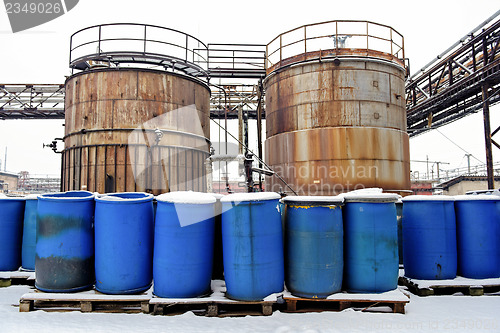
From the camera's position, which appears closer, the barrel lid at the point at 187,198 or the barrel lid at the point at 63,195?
the barrel lid at the point at 187,198

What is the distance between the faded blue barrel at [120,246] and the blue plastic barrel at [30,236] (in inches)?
81.1

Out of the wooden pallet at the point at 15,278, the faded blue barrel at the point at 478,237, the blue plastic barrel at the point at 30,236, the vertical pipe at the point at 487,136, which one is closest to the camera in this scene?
the faded blue barrel at the point at 478,237

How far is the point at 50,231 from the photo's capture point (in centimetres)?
505

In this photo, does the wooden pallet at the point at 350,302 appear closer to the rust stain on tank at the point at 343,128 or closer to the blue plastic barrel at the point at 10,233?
the blue plastic barrel at the point at 10,233

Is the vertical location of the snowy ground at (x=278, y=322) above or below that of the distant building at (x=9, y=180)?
below

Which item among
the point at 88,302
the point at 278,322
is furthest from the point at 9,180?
the point at 278,322

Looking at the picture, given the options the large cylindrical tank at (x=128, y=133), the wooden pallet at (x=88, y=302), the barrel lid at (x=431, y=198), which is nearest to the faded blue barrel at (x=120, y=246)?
the wooden pallet at (x=88, y=302)

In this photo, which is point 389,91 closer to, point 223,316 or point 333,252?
point 333,252

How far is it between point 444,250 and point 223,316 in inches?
152

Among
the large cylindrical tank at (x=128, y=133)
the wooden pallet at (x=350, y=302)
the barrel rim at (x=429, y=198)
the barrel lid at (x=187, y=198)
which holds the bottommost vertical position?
the wooden pallet at (x=350, y=302)

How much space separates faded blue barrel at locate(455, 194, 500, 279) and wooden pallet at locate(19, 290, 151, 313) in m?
5.33

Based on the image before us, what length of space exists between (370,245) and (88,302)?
4.24 metres

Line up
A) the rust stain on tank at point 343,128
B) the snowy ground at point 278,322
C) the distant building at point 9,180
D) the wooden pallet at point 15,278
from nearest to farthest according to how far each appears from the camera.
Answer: the snowy ground at point 278,322, the wooden pallet at point 15,278, the rust stain on tank at point 343,128, the distant building at point 9,180

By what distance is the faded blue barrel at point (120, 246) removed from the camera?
4887mm
